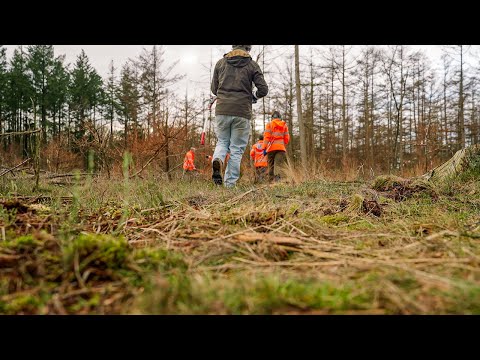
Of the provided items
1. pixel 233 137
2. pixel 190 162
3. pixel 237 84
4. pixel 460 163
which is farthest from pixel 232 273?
pixel 190 162

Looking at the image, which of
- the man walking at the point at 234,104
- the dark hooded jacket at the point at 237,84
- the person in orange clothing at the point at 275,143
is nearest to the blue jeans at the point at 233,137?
the man walking at the point at 234,104

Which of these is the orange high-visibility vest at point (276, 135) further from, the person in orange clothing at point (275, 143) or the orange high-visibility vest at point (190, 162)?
the orange high-visibility vest at point (190, 162)

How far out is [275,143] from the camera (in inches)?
328

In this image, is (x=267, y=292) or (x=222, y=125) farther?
(x=222, y=125)

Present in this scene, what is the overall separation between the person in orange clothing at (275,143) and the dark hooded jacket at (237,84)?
2.97m

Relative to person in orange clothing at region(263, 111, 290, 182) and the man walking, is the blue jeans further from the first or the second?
person in orange clothing at region(263, 111, 290, 182)

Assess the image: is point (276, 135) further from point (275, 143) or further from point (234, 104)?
point (234, 104)
